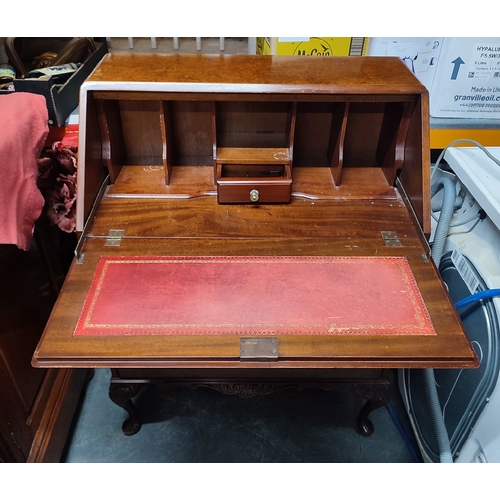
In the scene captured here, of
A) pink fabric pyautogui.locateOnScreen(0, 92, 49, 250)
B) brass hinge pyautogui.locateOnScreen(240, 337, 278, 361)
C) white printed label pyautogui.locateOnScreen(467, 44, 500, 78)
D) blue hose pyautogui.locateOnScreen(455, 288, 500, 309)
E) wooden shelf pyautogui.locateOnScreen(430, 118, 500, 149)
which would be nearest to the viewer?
brass hinge pyautogui.locateOnScreen(240, 337, 278, 361)

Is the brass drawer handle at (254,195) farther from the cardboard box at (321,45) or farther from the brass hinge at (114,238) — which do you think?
the cardboard box at (321,45)

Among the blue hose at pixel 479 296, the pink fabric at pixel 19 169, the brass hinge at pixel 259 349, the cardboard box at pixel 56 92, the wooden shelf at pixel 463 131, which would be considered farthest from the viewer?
the wooden shelf at pixel 463 131

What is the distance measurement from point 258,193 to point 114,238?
401 millimetres

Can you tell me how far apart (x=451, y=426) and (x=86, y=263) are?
120 centimetres

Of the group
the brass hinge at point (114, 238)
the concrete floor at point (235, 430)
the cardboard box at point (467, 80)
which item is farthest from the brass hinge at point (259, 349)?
the cardboard box at point (467, 80)

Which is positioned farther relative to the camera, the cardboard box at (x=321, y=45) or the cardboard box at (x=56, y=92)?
the cardboard box at (x=321, y=45)

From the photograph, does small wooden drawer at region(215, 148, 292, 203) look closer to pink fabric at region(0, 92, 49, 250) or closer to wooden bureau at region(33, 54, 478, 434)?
wooden bureau at region(33, 54, 478, 434)

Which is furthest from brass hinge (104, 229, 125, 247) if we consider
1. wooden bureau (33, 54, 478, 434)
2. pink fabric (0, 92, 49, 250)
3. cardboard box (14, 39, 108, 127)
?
cardboard box (14, 39, 108, 127)

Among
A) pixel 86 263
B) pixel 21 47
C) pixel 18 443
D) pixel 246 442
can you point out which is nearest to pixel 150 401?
pixel 246 442

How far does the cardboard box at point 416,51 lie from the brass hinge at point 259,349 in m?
1.16

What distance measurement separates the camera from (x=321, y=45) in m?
1.65


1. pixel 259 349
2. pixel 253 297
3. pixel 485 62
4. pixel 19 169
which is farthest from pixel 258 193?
pixel 485 62

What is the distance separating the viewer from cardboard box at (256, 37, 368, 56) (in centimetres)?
163

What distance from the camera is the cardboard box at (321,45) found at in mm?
1629
